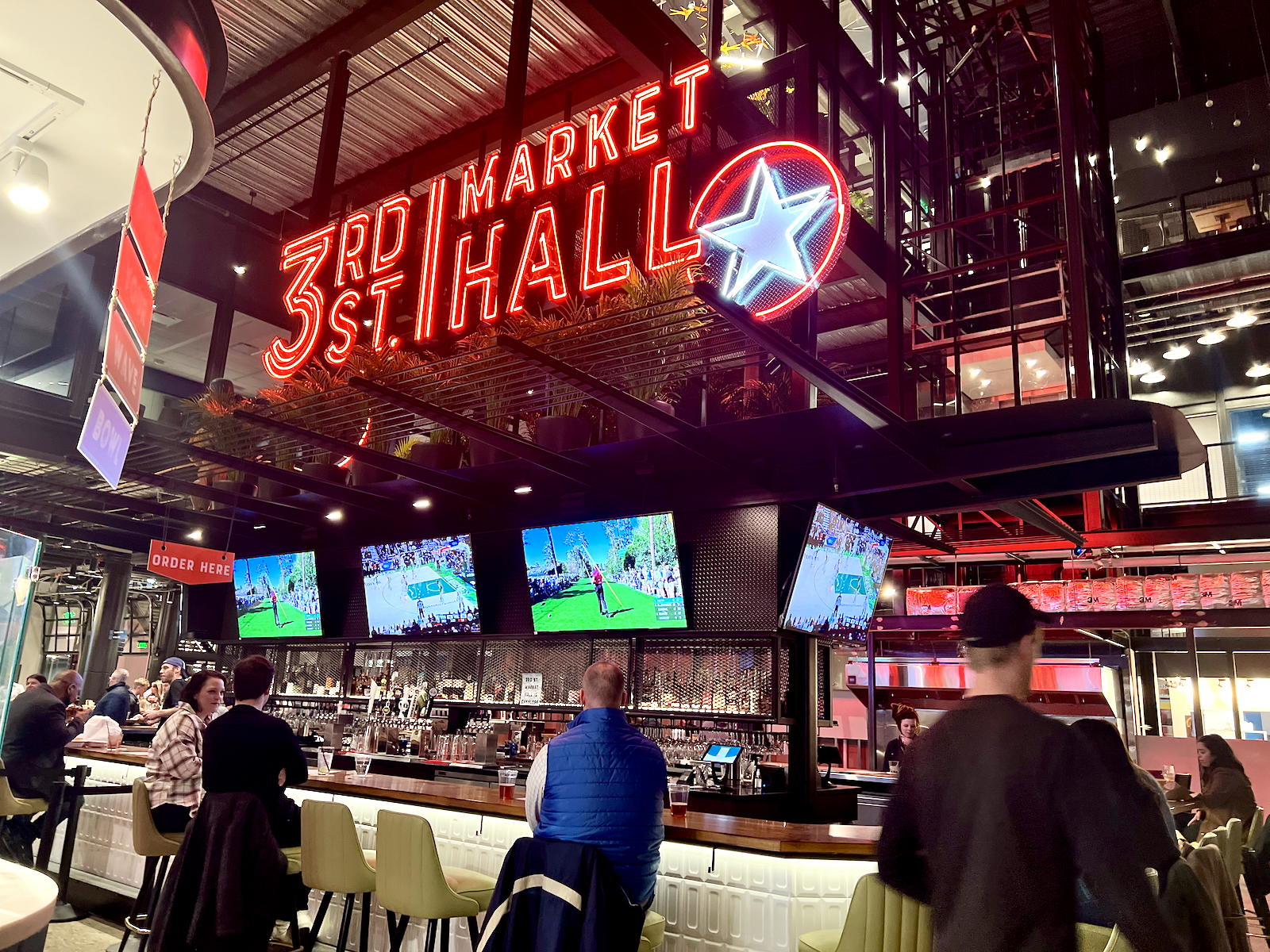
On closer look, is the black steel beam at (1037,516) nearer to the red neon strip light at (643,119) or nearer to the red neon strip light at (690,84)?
the red neon strip light at (690,84)

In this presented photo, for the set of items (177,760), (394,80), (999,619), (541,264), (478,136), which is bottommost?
(177,760)

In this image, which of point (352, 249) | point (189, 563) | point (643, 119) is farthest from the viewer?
point (189, 563)

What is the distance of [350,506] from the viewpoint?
886 cm

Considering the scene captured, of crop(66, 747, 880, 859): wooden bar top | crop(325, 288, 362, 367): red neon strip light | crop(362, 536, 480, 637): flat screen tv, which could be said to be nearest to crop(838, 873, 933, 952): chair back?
crop(66, 747, 880, 859): wooden bar top

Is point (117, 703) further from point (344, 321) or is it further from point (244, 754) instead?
point (244, 754)

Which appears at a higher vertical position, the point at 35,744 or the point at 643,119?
the point at 643,119

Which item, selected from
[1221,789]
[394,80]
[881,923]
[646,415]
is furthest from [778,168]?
[1221,789]

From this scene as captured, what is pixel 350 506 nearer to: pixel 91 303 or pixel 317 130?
pixel 91 303

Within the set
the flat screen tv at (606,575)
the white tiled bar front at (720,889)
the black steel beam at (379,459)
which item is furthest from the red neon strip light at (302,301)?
the white tiled bar front at (720,889)

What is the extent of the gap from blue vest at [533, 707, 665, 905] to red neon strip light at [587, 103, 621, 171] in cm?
481

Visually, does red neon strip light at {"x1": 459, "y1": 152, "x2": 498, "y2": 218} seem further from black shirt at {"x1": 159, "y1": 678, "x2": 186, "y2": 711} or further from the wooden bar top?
black shirt at {"x1": 159, "y1": 678, "x2": 186, "y2": 711}

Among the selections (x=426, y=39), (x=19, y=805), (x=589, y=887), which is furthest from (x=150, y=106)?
(x=19, y=805)

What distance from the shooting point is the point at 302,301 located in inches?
320

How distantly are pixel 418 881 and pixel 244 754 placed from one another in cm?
117
